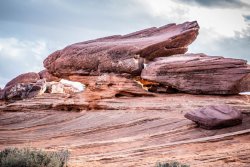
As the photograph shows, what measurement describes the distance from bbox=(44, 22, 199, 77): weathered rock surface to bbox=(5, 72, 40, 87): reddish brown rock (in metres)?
13.5

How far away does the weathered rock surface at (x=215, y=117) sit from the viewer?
65.4 feet

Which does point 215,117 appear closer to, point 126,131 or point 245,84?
point 126,131

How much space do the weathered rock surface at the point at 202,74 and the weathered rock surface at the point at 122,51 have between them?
7.60 ft

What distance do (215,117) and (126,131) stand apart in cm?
480

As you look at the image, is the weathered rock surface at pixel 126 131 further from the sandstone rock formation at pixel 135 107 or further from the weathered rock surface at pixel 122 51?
the weathered rock surface at pixel 122 51

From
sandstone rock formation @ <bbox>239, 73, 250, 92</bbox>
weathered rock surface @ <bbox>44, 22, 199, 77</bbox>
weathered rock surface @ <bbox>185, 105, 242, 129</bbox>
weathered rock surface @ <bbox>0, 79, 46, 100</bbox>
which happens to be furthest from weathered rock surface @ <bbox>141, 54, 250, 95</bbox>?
weathered rock surface @ <bbox>0, 79, 46, 100</bbox>

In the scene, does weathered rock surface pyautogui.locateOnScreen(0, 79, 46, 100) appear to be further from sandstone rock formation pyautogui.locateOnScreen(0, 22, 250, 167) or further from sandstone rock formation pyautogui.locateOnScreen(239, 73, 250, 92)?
sandstone rock formation pyautogui.locateOnScreen(239, 73, 250, 92)

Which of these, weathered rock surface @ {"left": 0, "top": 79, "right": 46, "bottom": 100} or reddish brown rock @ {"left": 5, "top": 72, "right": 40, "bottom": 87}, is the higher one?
reddish brown rock @ {"left": 5, "top": 72, "right": 40, "bottom": 87}

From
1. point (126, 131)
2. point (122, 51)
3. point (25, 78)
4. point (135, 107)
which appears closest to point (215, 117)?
point (126, 131)

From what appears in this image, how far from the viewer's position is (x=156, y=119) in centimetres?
2217

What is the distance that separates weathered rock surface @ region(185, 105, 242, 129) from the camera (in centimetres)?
1994

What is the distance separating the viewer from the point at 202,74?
25.6 m

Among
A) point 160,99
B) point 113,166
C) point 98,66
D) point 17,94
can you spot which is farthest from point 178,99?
point 17,94

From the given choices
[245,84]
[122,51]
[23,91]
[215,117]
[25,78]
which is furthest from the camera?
[25,78]
